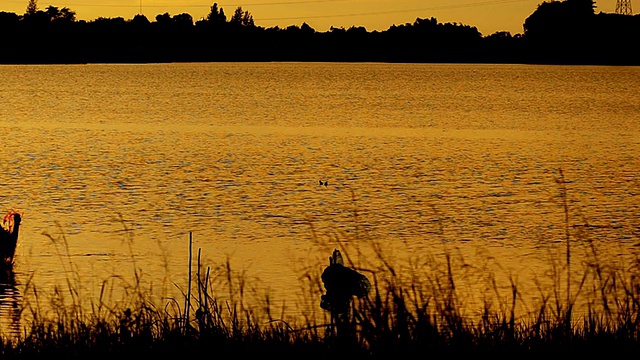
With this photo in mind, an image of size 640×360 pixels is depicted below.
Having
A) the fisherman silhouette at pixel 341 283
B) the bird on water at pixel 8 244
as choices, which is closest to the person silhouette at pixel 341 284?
the fisherman silhouette at pixel 341 283

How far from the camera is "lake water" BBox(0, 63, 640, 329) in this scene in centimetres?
1998

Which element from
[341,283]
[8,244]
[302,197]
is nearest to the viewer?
[341,283]

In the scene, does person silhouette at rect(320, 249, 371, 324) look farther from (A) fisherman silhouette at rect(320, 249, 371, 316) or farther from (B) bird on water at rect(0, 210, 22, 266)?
(B) bird on water at rect(0, 210, 22, 266)

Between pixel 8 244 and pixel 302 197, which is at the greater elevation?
pixel 8 244

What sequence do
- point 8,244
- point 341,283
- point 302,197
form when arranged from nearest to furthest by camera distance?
point 341,283
point 8,244
point 302,197

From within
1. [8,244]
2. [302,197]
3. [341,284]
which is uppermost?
[341,284]

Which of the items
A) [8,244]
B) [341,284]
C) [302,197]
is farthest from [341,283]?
[302,197]

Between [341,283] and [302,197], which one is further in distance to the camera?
[302,197]

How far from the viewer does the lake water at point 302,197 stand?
787 inches

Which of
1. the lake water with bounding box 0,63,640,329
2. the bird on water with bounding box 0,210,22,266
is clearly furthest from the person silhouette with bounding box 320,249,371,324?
the bird on water with bounding box 0,210,22,266

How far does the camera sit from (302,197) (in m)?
33.2

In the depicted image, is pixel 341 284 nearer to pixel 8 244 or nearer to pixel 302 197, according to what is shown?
pixel 8 244

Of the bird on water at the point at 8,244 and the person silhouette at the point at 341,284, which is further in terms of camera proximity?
the bird on water at the point at 8,244

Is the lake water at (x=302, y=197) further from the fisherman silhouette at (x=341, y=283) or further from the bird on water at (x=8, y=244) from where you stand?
the fisherman silhouette at (x=341, y=283)
